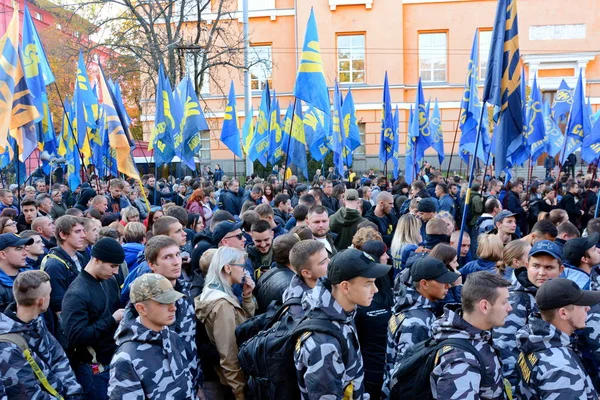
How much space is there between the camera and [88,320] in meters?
4.52

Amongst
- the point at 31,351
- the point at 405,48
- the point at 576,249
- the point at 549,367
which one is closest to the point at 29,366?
the point at 31,351

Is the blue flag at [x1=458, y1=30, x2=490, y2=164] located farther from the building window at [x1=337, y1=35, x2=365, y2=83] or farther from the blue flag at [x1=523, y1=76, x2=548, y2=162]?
the building window at [x1=337, y1=35, x2=365, y2=83]

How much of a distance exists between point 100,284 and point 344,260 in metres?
2.19

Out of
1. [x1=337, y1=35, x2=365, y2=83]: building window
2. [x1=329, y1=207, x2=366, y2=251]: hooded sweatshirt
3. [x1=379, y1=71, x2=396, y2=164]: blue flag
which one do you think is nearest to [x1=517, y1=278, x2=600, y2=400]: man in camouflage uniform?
[x1=329, y1=207, x2=366, y2=251]: hooded sweatshirt

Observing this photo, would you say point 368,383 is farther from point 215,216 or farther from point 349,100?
point 349,100

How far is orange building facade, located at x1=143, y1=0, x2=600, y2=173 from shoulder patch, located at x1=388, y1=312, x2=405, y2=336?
2843 centimetres

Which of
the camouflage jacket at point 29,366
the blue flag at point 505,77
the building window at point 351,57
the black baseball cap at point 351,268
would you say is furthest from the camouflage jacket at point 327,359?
the building window at point 351,57

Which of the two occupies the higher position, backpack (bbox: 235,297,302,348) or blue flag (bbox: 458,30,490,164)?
blue flag (bbox: 458,30,490,164)

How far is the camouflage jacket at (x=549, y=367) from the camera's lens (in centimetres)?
334

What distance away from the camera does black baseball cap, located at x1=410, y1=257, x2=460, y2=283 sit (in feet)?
13.7

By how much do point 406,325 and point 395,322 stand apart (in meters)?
0.13

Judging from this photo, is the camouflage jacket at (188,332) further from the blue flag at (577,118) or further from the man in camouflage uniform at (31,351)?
the blue flag at (577,118)

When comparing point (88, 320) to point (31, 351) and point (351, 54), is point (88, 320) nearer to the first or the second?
point (31, 351)

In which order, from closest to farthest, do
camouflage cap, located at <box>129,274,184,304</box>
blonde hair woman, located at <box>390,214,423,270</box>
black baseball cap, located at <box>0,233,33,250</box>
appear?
camouflage cap, located at <box>129,274,184,304</box>, black baseball cap, located at <box>0,233,33,250</box>, blonde hair woman, located at <box>390,214,423,270</box>
